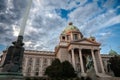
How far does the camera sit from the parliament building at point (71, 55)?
118 ft

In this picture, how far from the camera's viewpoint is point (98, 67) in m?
36.9

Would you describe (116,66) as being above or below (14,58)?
below

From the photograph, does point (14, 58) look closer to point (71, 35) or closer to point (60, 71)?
point (60, 71)

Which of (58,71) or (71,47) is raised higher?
(71,47)

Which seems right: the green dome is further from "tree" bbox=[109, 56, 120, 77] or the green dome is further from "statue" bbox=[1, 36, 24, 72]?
"statue" bbox=[1, 36, 24, 72]

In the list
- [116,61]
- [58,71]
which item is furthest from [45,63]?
[116,61]

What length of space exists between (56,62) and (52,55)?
1731 cm

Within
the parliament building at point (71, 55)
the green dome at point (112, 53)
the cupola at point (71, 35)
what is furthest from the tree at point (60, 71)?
the green dome at point (112, 53)

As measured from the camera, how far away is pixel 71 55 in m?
38.5

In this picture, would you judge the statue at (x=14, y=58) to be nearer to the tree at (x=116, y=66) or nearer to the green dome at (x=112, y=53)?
the tree at (x=116, y=66)

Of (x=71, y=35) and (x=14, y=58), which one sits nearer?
(x=14, y=58)

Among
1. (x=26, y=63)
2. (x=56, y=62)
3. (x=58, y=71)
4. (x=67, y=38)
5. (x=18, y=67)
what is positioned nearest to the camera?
(x=18, y=67)

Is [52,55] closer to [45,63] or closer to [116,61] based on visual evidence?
[45,63]

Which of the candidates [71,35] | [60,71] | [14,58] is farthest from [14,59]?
[71,35]
